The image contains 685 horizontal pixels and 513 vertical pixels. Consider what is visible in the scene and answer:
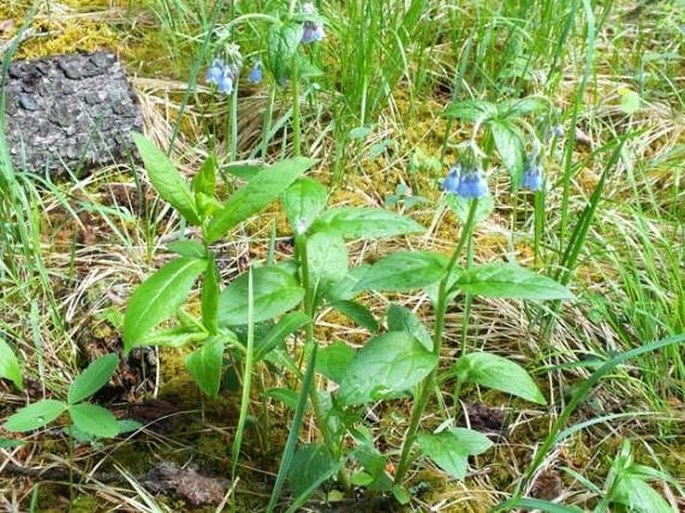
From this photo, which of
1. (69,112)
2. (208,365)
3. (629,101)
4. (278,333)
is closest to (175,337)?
(208,365)

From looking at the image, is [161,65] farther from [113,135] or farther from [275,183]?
[275,183]

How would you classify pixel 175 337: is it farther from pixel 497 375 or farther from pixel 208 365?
pixel 497 375

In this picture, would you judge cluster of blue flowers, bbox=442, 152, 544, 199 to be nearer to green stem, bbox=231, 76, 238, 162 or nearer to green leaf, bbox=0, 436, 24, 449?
green leaf, bbox=0, 436, 24, 449

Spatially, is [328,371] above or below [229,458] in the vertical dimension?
above

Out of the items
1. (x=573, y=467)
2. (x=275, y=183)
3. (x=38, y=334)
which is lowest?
(x=573, y=467)

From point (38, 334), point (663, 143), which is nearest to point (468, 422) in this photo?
point (38, 334)

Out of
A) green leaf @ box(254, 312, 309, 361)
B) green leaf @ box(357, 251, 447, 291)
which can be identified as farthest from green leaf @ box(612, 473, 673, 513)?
green leaf @ box(254, 312, 309, 361)

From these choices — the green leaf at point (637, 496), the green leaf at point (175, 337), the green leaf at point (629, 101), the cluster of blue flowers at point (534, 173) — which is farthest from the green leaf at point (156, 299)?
the green leaf at point (629, 101)
